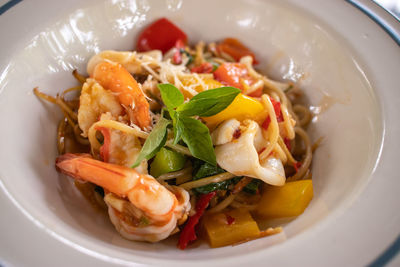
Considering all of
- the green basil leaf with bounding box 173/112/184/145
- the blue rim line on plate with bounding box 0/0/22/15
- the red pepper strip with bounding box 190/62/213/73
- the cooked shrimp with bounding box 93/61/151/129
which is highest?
the blue rim line on plate with bounding box 0/0/22/15

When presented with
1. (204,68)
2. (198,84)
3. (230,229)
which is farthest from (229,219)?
(204,68)

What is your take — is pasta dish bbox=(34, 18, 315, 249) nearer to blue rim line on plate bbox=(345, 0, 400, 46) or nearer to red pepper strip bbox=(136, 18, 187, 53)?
red pepper strip bbox=(136, 18, 187, 53)

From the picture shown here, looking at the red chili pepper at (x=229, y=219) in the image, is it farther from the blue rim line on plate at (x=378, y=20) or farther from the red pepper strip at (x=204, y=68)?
the blue rim line on plate at (x=378, y=20)

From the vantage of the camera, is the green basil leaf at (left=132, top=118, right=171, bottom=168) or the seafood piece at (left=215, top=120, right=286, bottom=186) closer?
the green basil leaf at (left=132, top=118, right=171, bottom=168)

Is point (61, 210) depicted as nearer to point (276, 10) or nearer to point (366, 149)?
point (366, 149)

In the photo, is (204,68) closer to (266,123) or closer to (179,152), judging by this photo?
(266,123)

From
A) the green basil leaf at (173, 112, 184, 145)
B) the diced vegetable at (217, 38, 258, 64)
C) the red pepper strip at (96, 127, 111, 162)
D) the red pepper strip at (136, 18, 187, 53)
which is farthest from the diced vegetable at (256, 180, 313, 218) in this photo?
the red pepper strip at (136, 18, 187, 53)
